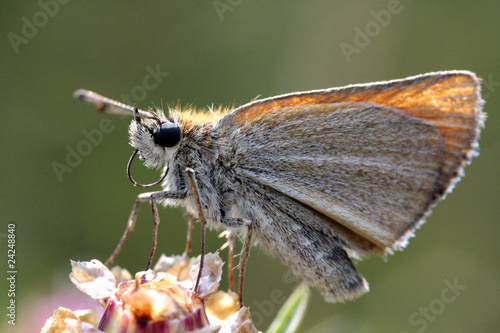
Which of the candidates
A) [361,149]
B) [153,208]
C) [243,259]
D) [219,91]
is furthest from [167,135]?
[219,91]

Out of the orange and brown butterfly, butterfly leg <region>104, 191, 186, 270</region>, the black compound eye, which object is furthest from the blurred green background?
the black compound eye

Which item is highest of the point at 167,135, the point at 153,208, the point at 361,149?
the point at 167,135

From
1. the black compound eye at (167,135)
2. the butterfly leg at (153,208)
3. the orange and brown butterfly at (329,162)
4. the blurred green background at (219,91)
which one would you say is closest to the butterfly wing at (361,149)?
the orange and brown butterfly at (329,162)

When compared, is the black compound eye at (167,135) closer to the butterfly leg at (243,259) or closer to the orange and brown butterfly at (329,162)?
the orange and brown butterfly at (329,162)

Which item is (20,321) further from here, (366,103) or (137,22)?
(137,22)

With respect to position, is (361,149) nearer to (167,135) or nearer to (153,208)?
(167,135)

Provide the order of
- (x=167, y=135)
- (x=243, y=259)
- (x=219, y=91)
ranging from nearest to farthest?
(x=243, y=259) → (x=167, y=135) → (x=219, y=91)
